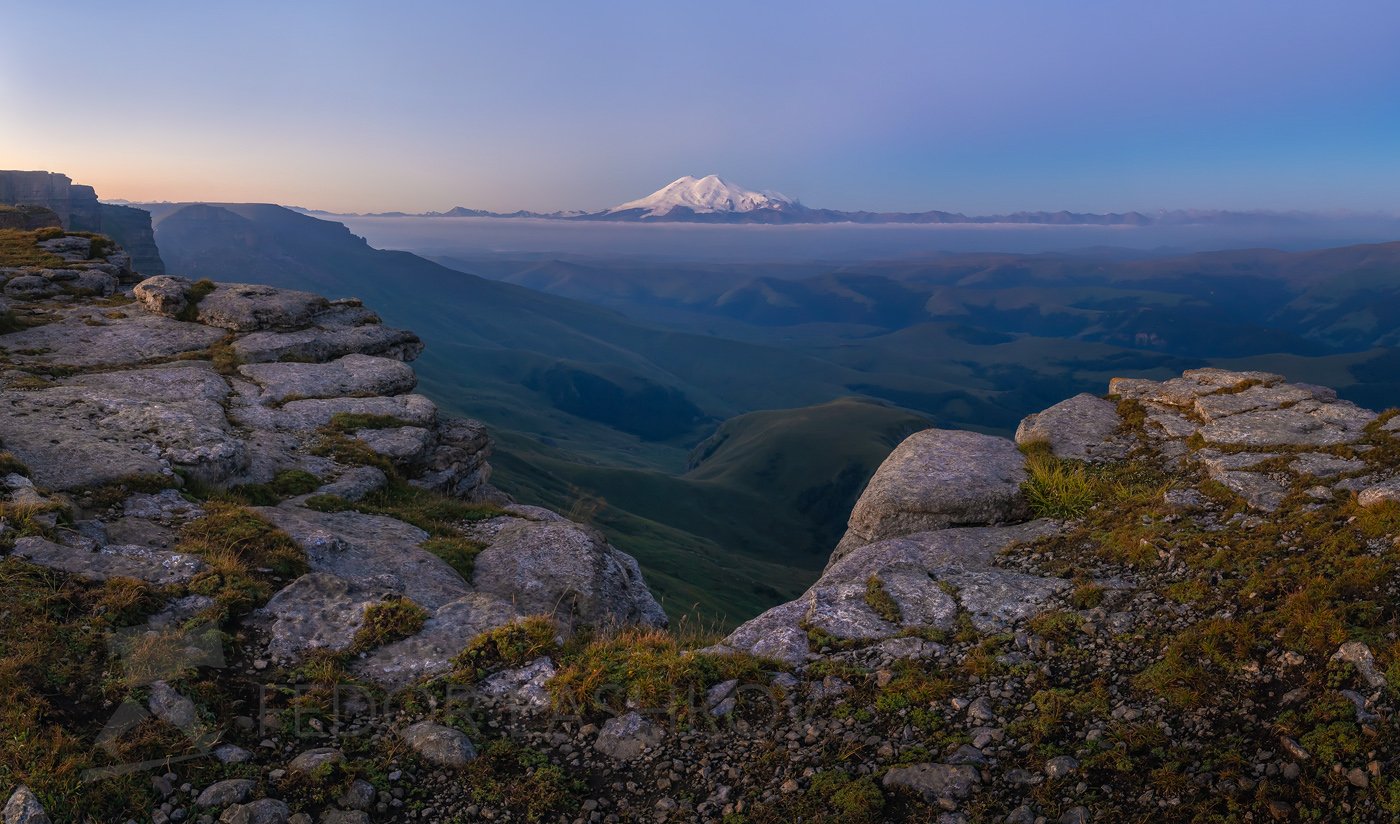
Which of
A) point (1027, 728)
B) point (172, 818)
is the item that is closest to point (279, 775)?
point (172, 818)

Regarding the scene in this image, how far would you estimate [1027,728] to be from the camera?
7.96 metres

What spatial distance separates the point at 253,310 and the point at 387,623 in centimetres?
2320

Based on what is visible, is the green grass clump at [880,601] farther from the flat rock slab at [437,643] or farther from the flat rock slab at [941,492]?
the flat rock slab at [437,643]

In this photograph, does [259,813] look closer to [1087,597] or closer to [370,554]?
[370,554]

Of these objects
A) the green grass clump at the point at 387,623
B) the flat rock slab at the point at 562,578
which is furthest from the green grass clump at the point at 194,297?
the green grass clump at the point at 387,623

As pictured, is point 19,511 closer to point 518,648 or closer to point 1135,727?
point 518,648

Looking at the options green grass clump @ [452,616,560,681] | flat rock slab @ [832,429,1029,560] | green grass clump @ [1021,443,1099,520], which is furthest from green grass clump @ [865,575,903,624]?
green grass clump @ [1021,443,1099,520]

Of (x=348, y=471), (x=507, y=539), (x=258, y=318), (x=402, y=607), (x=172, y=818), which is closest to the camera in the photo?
(x=172, y=818)

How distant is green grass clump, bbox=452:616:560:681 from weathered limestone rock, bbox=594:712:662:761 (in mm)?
1715

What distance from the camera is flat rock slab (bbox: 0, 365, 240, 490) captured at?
1402 cm

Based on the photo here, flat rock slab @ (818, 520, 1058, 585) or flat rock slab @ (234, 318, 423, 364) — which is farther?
flat rock slab @ (234, 318, 423, 364)

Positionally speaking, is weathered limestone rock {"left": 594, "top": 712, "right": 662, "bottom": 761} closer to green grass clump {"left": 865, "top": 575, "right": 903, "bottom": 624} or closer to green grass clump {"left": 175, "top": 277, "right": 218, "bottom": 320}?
green grass clump {"left": 865, "top": 575, "right": 903, "bottom": 624}

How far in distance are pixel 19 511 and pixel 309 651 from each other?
5.55 metres

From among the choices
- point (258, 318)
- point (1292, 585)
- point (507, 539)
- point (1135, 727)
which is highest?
point (258, 318)
